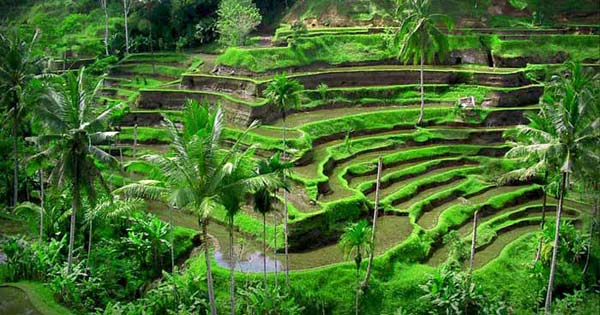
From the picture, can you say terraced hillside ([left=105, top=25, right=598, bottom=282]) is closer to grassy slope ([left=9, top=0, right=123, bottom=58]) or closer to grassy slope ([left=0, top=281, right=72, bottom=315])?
grassy slope ([left=0, top=281, right=72, bottom=315])

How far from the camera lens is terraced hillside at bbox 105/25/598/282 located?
3053 cm

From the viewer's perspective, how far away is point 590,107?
2369cm

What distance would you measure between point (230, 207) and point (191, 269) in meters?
8.39

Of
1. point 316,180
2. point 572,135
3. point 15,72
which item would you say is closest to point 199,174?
point 572,135

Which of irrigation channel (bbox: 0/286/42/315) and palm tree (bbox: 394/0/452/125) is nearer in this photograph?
irrigation channel (bbox: 0/286/42/315)

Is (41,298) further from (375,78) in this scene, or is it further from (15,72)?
(375,78)

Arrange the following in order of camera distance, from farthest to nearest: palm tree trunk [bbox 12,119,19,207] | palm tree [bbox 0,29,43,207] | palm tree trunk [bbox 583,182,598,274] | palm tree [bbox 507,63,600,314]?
palm tree trunk [bbox 12,119,19,207], palm tree [bbox 0,29,43,207], palm tree trunk [bbox 583,182,598,274], palm tree [bbox 507,63,600,314]

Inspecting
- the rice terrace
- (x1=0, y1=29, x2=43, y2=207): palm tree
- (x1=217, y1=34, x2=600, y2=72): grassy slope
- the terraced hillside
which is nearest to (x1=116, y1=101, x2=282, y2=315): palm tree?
the rice terrace

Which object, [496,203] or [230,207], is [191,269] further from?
[496,203]

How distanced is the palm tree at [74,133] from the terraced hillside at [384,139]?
16.9ft

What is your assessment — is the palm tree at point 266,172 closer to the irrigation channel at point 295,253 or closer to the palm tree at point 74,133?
the irrigation channel at point 295,253

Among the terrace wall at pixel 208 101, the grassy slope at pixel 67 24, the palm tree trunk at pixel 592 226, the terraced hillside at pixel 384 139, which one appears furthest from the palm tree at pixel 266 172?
the grassy slope at pixel 67 24

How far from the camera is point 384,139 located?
137ft

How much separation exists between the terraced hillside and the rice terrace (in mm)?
137
